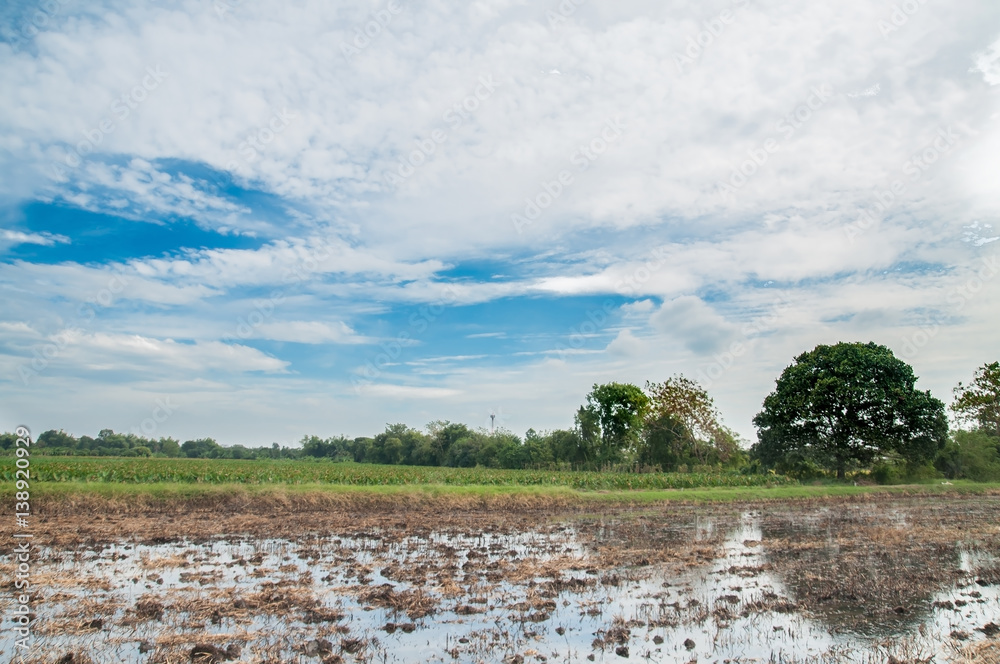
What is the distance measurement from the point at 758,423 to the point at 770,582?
111 ft

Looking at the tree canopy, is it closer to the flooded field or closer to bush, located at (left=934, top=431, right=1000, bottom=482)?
bush, located at (left=934, top=431, right=1000, bottom=482)

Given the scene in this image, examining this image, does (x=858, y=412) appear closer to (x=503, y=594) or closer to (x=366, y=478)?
(x=366, y=478)

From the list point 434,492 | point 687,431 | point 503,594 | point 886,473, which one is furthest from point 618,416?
point 503,594

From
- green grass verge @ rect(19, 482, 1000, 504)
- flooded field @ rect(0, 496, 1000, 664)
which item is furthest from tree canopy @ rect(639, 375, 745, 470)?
flooded field @ rect(0, 496, 1000, 664)

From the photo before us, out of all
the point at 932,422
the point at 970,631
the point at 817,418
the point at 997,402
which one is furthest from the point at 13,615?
the point at 997,402

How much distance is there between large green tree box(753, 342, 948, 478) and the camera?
37.2 metres

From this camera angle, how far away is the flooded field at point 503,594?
23.8ft

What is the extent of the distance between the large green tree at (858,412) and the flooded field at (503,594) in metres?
20.9

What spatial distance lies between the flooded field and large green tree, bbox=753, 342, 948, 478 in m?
20.9

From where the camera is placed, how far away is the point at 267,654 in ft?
22.7

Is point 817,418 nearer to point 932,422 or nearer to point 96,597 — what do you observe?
point 932,422

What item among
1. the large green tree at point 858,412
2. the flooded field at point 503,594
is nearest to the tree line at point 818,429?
the large green tree at point 858,412

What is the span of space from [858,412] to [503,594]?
120ft

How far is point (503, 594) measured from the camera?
976 cm
